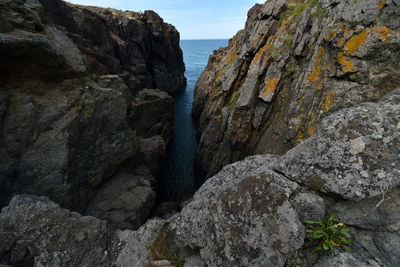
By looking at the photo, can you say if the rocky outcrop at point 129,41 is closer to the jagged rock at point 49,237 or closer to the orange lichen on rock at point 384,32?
the jagged rock at point 49,237

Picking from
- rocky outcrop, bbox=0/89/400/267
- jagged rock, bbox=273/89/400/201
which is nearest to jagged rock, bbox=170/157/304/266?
rocky outcrop, bbox=0/89/400/267

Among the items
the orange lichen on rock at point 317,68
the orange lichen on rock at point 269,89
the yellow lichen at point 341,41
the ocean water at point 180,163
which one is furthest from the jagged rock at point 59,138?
the yellow lichen at point 341,41

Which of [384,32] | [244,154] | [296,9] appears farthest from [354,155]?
[296,9]

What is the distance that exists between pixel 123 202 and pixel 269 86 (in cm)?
1886

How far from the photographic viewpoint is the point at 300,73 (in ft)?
70.1

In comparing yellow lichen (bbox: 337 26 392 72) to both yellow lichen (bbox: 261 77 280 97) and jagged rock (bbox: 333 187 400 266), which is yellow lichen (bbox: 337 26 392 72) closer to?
yellow lichen (bbox: 261 77 280 97)

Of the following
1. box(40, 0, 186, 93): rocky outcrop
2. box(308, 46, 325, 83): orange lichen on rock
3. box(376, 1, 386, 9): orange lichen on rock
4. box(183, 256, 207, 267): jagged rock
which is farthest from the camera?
box(40, 0, 186, 93): rocky outcrop

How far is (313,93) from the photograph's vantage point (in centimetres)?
1791

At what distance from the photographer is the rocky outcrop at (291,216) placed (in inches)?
247

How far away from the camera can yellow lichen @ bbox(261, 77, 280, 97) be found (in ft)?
76.3

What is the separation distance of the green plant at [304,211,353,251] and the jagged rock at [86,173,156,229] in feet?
51.5

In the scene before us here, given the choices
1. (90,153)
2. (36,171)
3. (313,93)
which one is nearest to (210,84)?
(313,93)

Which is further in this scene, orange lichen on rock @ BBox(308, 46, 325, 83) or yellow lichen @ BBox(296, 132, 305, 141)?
orange lichen on rock @ BBox(308, 46, 325, 83)

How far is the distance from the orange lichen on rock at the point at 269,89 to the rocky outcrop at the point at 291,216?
52.6ft
